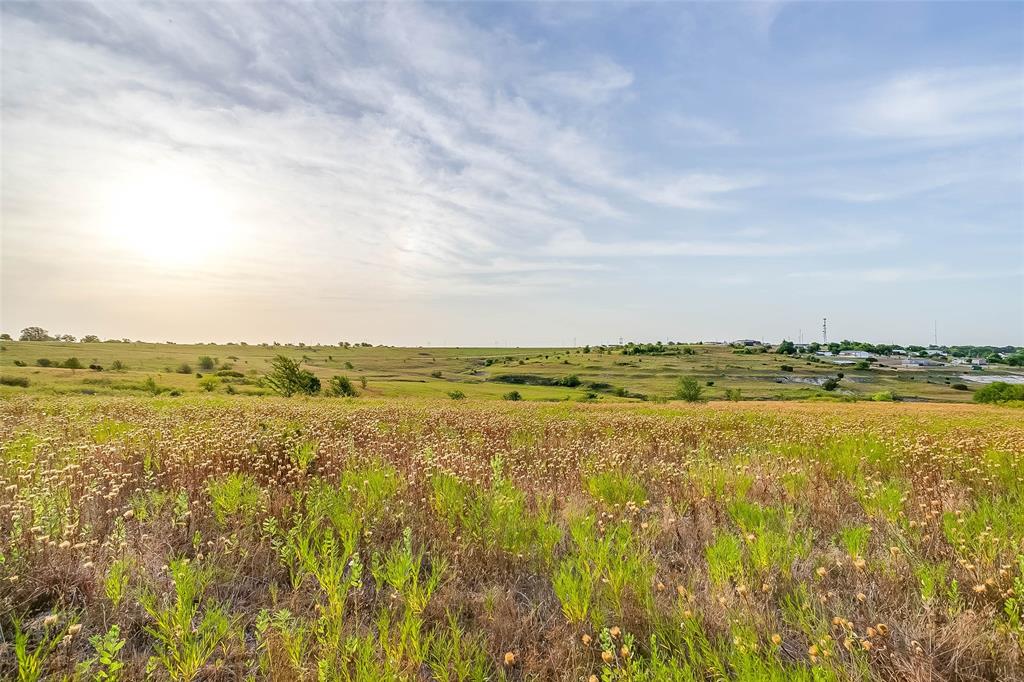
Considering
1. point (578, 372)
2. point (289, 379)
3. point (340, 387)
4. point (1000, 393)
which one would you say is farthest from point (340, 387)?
point (1000, 393)

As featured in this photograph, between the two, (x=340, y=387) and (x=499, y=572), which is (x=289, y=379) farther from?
(x=499, y=572)

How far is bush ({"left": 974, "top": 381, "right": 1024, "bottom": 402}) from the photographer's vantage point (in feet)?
216

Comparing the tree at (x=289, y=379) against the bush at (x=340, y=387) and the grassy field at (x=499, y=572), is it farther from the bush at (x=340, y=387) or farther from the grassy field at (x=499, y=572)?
the grassy field at (x=499, y=572)

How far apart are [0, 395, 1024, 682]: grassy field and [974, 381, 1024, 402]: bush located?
8474 centimetres

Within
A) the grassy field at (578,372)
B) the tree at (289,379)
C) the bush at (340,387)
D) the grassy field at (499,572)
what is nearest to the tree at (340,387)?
the bush at (340,387)

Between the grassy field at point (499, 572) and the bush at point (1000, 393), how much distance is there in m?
84.7

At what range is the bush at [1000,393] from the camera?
65.7 metres

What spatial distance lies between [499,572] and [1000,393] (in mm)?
95801

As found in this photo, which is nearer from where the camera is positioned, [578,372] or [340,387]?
[340,387]

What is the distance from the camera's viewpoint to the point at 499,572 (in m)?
4.25

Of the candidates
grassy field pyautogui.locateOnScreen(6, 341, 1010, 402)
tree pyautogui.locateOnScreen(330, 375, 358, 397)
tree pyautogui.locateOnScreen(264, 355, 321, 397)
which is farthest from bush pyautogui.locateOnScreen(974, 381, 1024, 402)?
tree pyautogui.locateOnScreen(264, 355, 321, 397)

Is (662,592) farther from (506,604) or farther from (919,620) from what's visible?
(919,620)

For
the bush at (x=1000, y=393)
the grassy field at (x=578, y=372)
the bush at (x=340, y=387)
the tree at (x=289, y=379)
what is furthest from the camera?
the grassy field at (x=578, y=372)

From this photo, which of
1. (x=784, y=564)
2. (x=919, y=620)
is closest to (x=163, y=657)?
(x=784, y=564)
